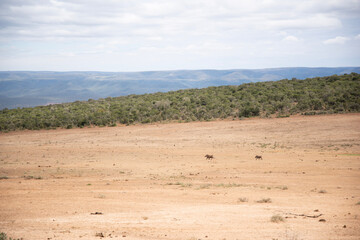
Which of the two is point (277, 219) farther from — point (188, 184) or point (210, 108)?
point (210, 108)

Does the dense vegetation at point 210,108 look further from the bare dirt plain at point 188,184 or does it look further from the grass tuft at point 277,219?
the grass tuft at point 277,219

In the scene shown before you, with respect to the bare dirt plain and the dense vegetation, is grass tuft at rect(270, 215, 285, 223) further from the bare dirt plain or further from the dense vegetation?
the dense vegetation

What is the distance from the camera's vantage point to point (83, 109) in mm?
38094

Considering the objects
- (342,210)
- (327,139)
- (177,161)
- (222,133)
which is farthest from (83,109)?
(342,210)

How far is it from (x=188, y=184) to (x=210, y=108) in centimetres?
2394

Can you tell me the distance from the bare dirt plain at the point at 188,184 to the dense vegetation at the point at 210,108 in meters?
5.53

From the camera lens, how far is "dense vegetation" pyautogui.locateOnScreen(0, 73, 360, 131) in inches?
1220

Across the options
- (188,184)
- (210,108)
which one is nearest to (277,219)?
(188,184)

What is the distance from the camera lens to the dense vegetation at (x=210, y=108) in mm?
30984

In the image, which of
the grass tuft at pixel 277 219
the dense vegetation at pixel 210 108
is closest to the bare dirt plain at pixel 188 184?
the grass tuft at pixel 277 219

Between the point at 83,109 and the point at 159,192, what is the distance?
2996 centimetres

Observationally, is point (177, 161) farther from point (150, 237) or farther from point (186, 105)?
point (186, 105)

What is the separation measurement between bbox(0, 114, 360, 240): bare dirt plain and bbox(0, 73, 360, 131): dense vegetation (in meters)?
5.53

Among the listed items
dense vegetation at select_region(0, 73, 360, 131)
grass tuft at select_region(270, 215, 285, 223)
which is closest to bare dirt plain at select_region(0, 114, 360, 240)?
grass tuft at select_region(270, 215, 285, 223)
